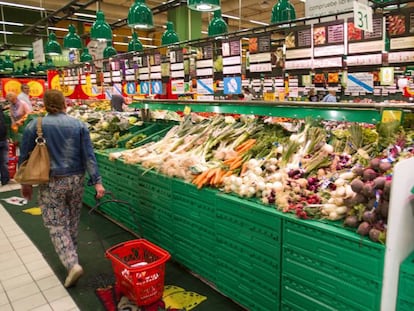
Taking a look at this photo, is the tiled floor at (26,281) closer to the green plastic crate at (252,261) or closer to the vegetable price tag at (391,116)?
the green plastic crate at (252,261)

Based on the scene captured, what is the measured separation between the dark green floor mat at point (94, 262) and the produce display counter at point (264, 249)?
0.14 metres

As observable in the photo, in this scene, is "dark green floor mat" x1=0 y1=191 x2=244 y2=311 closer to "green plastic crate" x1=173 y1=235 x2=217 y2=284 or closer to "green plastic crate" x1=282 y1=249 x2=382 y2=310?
"green plastic crate" x1=173 y1=235 x2=217 y2=284

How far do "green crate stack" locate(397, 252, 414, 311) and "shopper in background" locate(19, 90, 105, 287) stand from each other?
2.64 metres

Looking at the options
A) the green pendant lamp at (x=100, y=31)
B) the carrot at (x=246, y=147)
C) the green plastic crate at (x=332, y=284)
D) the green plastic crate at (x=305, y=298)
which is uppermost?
the green pendant lamp at (x=100, y=31)

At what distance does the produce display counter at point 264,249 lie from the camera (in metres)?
2.02

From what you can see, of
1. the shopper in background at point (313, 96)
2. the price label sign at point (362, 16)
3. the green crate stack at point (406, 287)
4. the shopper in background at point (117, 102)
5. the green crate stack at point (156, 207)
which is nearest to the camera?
the green crate stack at point (406, 287)

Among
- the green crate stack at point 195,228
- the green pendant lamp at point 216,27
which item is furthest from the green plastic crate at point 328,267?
the green pendant lamp at point 216,27

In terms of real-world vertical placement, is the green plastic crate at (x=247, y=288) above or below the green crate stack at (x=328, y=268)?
below

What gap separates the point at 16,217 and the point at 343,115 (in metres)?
5.11

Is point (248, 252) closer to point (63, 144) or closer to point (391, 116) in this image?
point (391, 116)

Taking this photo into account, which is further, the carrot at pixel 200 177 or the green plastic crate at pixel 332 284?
the carrot at pixel 200 177

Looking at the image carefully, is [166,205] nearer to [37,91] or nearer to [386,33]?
[386,33]

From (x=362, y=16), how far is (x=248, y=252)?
3.16 meters

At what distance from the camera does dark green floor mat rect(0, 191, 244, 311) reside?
317 centimetres
